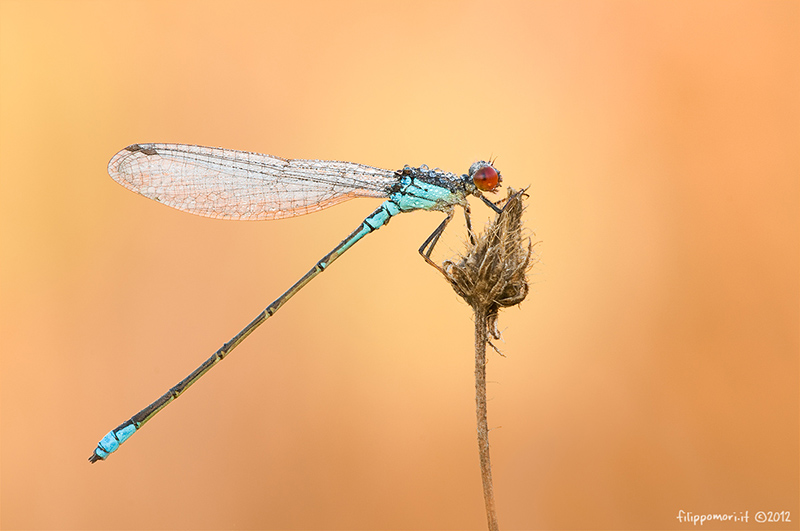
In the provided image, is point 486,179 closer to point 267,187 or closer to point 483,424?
point 267,187

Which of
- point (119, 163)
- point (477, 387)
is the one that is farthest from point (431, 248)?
point (119, 163)

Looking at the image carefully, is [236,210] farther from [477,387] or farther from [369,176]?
[477,387]

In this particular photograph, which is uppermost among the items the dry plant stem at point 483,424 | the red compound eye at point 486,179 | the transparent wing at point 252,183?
the transparent wing at point 252,183

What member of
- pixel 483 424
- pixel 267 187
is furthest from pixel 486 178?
pixel 483 424

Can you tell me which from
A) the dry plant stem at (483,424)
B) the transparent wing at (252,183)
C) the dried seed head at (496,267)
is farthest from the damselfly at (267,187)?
the dry plant stem at (483,424)

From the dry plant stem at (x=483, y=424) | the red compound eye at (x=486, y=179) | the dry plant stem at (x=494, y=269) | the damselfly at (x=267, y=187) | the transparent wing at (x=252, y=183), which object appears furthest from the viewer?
the transparent wing at (x=252, y=183)

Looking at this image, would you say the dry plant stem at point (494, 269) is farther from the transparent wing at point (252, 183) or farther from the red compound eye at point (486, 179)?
the transparent wing at point (252, 183)

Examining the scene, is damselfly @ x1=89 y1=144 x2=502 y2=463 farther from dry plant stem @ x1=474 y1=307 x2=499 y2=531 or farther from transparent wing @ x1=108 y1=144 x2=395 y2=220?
dry plant stem @ x1=474 y1=307 x2=499 y2=531
